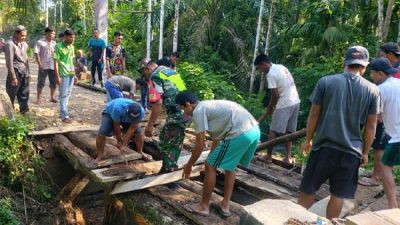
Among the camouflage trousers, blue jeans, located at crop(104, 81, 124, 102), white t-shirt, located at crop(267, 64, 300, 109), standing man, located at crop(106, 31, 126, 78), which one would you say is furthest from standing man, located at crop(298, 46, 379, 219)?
standing man, located at crop(106, 31, 126, 78)

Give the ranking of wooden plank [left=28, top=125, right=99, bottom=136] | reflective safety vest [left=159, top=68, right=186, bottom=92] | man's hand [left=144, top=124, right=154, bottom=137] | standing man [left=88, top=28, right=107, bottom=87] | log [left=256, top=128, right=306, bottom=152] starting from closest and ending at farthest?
reflective safety vest [left=159, top=68, right=186, bottom=92], log [left=256, top=128, right=306, bottom=152], man's hand [left=144, top=124, right=154, bottom=137], wooden plank [left=28, top=125, right=99, bottom=136], standing man [left=88, top=28, right=107, bottom=87]

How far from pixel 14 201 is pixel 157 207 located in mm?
2645

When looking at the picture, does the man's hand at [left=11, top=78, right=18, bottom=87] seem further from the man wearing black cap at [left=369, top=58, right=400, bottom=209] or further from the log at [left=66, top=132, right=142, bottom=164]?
the man wearing black cap at [left=369, top=58, right=400, bottom=209]

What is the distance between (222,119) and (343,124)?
117cm

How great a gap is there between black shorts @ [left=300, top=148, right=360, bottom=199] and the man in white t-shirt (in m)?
2.01

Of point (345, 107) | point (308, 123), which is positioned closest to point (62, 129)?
point (308, 123)

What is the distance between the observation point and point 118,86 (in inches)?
238

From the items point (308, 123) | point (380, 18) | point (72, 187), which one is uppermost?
point (380, 18)

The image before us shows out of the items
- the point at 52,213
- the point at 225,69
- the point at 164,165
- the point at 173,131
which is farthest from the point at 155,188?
the point at 225,69

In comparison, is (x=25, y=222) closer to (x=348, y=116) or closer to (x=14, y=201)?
(x=14, y=201)

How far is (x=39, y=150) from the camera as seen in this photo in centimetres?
632

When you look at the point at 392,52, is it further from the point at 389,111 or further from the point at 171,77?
the point at 171,77

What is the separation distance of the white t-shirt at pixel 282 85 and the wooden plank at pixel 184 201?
76.5 inches

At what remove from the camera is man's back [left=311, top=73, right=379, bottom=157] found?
332 centimetres
